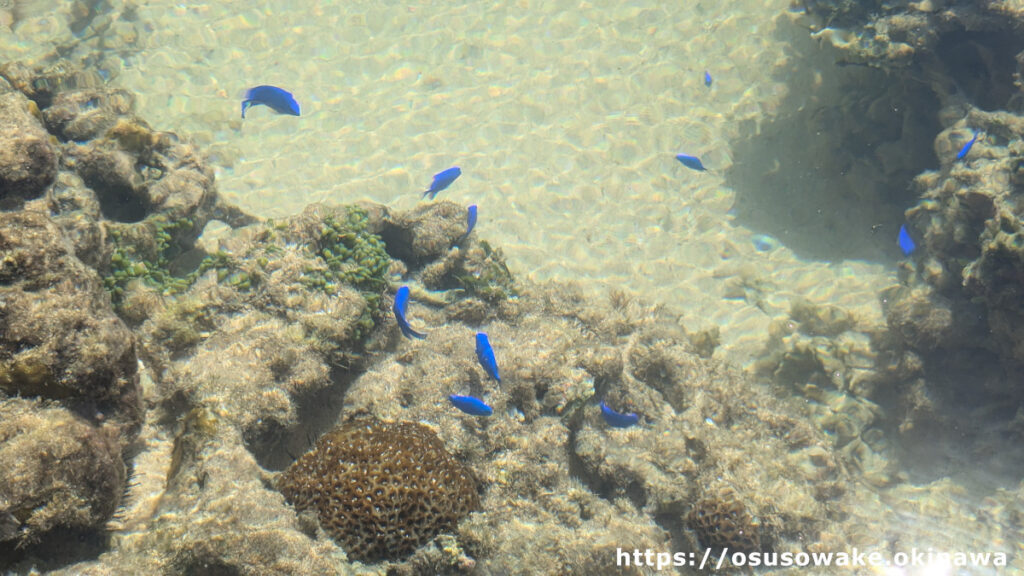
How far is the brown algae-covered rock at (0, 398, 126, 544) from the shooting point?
2.43 meters

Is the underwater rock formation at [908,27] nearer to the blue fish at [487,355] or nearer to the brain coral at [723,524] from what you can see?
the brain coral at [723,524]

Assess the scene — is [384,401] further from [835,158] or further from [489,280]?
[835,158]

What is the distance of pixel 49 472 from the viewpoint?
253 cm

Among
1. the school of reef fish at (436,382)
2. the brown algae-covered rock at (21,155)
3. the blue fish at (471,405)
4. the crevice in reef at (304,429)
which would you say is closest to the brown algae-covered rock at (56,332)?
the school of reef fish at (436,382)

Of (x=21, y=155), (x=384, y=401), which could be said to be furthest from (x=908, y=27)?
(x=21, y=155)

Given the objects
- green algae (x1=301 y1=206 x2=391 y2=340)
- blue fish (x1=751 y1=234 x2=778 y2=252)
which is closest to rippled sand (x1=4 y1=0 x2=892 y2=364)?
blue fish (x1=751 y1=234 x2=778 y2=252)

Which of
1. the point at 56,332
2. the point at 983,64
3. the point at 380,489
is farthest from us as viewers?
the point at 983,64

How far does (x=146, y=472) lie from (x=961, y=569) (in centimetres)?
715

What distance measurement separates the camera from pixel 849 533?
223 inches

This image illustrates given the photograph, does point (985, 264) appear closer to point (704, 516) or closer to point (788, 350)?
point (788, 350)

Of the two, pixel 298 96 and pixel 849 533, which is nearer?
pixel 849 533

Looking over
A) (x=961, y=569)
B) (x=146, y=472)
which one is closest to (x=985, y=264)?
(x=961, y=569)

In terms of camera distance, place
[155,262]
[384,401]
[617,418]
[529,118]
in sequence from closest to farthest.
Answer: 1. [384,401]
2. [617,418]
3. [155,262]
4. [529,118]

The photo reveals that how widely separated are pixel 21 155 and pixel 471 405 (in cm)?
350
